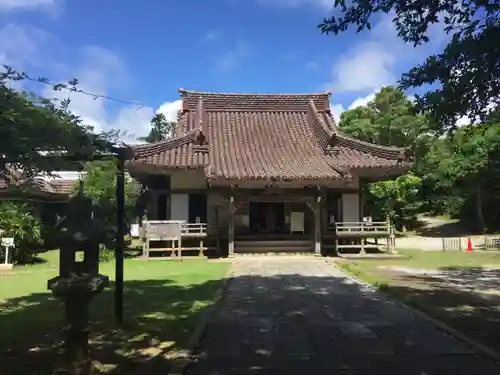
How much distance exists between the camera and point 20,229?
701 inches

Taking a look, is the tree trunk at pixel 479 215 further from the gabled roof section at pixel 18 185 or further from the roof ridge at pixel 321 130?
the gabled roof section at pixel 18 185

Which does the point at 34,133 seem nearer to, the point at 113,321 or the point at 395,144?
the point at 113,321

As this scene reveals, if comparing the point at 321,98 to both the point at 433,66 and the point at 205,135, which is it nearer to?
the point at 205,135

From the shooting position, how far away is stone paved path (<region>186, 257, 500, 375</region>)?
560 cm

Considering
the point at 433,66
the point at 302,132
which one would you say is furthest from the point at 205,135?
the point at 433,66

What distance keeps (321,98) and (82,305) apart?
23353 mm

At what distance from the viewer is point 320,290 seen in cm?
1161

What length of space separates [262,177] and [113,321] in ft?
39.9

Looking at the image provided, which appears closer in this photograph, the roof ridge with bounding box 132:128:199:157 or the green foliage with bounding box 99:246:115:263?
the green foliage with bounding box 99:246:115:263

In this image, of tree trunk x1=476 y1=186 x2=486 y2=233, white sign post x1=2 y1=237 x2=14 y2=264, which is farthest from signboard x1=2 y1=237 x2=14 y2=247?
tree trunk x1=476 y1=186 x2=486 y2=233

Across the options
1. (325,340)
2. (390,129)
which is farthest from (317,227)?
(390,129)

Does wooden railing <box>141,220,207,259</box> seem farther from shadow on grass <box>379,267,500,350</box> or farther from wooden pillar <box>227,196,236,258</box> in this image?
shadow on grass <box>379,267,500,350</box>

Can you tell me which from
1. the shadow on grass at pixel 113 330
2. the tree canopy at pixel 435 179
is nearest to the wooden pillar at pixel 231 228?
the shadow on grass at pixel 113 330

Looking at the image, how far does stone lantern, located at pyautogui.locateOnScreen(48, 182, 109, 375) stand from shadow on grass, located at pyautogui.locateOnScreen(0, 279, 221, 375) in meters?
0.41
